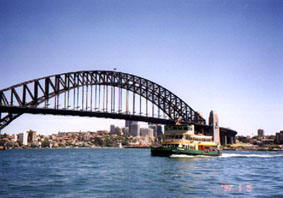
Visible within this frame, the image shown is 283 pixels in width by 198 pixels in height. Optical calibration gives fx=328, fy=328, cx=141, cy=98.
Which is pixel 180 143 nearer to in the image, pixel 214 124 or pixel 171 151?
pixel 171 151

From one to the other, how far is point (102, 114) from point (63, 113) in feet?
34.7

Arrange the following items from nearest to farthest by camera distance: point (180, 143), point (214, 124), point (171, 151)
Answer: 1. point (171, 151)
2. point (180, 143)
3. point (214, 124)

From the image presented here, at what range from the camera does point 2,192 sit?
19.9 metres

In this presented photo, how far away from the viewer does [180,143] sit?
54.9 m

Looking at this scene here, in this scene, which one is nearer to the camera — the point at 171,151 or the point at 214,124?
the point at 171,151

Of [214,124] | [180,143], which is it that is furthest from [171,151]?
[214,124]

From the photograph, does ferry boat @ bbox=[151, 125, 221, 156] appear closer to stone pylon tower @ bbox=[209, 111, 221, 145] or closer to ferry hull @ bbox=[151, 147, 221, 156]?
ferry hull @ bbox=[151, 147, 221, 156]

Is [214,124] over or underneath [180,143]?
over

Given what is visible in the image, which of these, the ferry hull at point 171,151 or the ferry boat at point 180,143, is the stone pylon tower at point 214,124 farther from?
the ferry hull at point 171,151

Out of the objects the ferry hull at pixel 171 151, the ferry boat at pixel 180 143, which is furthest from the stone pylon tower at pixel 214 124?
the ferry hull at pixel 171 151

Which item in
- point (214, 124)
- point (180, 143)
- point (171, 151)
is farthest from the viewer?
point (214, 124)

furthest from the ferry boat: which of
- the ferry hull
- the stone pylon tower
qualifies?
the stone pylon tower

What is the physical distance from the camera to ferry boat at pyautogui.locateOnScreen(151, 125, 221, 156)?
178ft

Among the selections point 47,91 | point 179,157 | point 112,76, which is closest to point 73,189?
point 179,157
